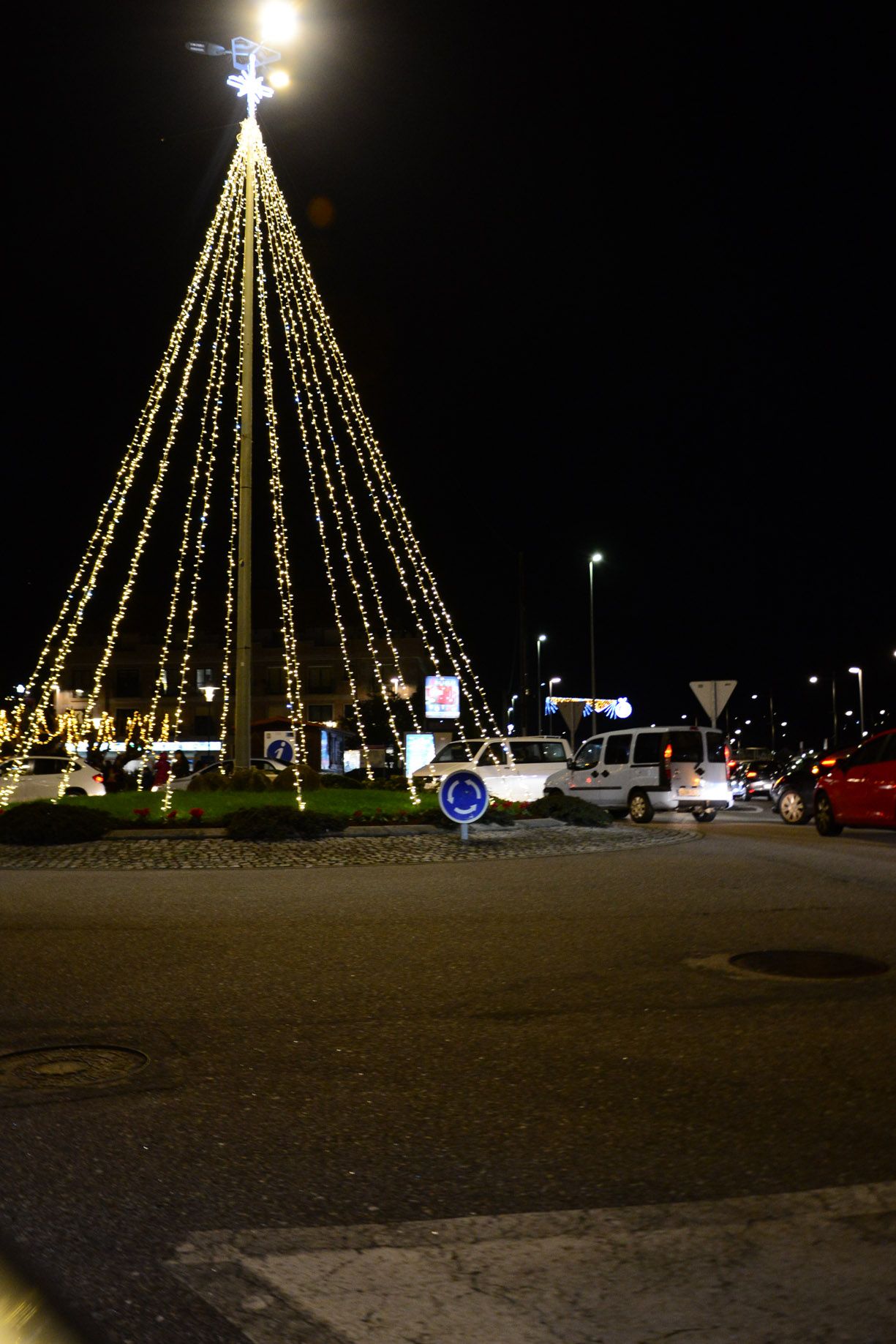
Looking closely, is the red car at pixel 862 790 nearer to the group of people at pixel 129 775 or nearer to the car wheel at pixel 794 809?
the car wheel at pixel 794 809

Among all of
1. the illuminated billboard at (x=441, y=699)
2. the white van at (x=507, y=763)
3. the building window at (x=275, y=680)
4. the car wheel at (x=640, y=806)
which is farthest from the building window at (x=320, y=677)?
the car wheel at (x=640, y=806)

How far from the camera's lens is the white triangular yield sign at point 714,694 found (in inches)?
1072

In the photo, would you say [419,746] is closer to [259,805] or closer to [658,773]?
[658,773]

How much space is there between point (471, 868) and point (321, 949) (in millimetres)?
5899

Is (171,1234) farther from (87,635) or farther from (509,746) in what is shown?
(87,635)

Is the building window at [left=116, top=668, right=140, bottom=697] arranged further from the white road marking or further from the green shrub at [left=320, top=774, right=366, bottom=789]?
the white road marking

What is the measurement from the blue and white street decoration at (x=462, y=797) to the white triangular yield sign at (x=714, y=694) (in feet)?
36.7

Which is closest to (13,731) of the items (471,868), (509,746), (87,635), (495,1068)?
(509,746)

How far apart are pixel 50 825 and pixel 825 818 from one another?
467 inches

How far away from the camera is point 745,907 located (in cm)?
1089

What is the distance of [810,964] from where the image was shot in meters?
8.20

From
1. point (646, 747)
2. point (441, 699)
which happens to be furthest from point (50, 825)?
point (441, 699)

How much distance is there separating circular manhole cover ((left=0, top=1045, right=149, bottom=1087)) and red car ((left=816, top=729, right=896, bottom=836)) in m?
14.2

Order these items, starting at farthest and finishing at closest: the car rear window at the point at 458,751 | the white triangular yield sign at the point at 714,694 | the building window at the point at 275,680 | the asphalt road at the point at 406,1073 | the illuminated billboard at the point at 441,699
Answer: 1. the building window at the point at 275,680
2. the illuminated billboard at the point at 441,699
3. the white triangular yield sign at the point at 714,694
4. the car rear window at the point at 458,751
5. the asphalt road at the point at 406,1073
